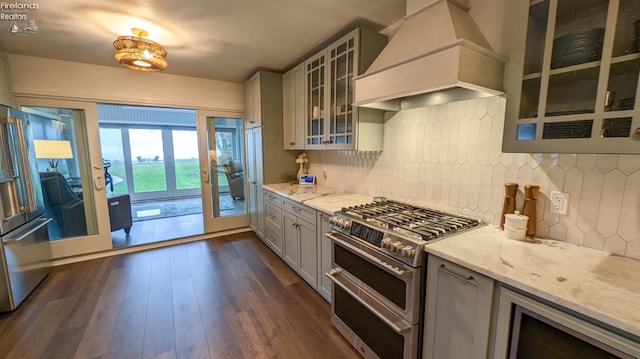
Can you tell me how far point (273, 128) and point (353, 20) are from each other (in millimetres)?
1808

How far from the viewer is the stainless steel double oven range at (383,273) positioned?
1.40m

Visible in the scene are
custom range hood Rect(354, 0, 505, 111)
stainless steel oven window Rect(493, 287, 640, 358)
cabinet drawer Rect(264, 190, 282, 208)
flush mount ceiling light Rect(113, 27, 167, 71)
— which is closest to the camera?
stainless steel oven window Rect(493, 287, 640, 358)

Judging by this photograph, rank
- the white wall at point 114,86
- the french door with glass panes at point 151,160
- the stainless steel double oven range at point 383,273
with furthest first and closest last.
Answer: the french door with glass panes at point 151,160, the white wall at point 114,86, the stainless steel double oven range at point 383,273

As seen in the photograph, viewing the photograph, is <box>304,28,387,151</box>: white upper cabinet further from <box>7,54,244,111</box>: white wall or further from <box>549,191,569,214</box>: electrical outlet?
<box>7,54,244,111</box>: white wall

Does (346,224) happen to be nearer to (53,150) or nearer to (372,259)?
(372,259)

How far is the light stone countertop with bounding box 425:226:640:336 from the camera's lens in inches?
33.4

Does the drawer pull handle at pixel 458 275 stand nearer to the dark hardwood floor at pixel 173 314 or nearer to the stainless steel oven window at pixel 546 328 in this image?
the stainless steel oven window at pixel 546 328

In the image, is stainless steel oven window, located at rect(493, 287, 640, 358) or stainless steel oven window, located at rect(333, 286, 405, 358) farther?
stainless steel oven window, located at rect(333, 286, 405, 358)

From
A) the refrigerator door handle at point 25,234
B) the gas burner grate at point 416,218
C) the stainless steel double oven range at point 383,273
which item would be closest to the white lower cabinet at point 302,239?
the stainless steel double oven range at point 383,273

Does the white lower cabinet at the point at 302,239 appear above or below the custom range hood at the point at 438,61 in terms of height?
below

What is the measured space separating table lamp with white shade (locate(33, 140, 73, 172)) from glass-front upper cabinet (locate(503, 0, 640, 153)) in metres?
4.51

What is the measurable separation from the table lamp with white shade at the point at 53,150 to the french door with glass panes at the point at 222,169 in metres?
1.52

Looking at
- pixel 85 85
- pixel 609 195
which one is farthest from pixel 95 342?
pixel 609 195

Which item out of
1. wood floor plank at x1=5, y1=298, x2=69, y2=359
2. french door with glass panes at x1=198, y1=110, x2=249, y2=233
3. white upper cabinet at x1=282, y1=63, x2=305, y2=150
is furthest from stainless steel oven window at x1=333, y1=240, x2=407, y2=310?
french door with glass panes at x1=198, y1=110, x2=249, y2=233
